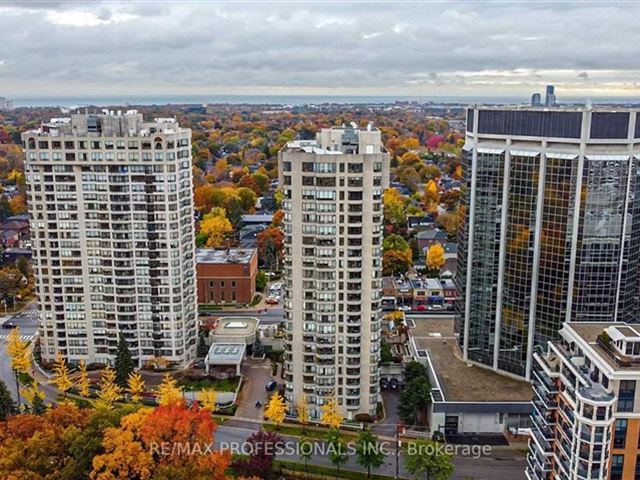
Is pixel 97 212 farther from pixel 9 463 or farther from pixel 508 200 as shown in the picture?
pixel 508 200

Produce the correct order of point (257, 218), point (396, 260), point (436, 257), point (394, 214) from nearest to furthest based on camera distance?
point (396, 260) → point (436, 257) → point (394, 214) → point (257, 218)

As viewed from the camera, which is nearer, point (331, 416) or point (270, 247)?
point (331, 416)

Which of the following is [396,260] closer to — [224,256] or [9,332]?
[224,256]

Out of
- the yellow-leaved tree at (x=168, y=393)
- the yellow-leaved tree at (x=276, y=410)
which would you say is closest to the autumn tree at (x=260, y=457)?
the yellow-leaved tree at (x=276, y=410)

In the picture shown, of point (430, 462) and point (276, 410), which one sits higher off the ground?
point (430, 462)

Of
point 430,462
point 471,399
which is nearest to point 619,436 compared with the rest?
point 430,462

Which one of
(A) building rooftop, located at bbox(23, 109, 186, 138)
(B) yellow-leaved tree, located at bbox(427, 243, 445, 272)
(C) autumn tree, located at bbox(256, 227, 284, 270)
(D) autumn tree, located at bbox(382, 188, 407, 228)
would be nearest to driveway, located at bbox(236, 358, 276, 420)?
(A) building rooftop, located at bbox(23, 109, 186, 138)
